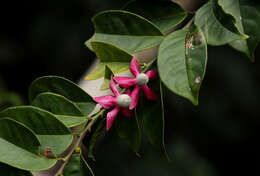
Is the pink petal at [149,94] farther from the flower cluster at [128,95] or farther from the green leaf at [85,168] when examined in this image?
the green leaf at [85,168]

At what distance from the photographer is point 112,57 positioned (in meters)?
0.59

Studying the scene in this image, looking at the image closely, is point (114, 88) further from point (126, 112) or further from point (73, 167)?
point (73, 167)

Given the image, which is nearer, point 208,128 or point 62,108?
point 62,108

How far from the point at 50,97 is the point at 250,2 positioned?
394 mm

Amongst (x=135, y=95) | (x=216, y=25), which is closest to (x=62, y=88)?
(x=135, y=95)

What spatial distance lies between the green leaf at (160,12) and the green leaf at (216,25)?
0.06 meters

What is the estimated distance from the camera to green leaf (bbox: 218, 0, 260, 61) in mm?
556

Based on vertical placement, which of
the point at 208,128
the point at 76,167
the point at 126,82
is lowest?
the point at 208,128

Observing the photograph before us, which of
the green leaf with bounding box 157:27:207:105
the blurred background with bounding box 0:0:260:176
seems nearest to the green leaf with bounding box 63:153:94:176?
the green leaf with bounding box 157:27:207:105

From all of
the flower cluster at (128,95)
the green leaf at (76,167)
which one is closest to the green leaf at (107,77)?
the flower cluster at (128,95)

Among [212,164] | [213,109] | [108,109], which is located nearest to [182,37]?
[108,109]

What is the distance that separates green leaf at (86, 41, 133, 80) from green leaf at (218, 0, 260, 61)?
0.63 feet

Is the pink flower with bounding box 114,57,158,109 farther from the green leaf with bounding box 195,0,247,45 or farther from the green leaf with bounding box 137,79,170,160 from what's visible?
the green leaf with bounding box 195,0,247,45

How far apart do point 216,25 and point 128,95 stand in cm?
19
